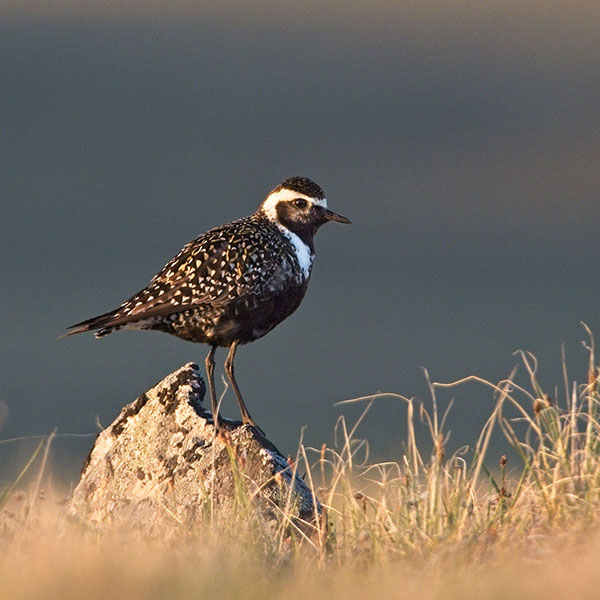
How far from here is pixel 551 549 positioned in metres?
5.58

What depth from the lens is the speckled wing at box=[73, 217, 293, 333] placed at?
27.6 feet

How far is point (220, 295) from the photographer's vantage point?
8.48 m

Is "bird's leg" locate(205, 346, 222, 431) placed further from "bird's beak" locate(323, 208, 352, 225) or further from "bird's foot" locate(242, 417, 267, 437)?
"bird's beak" locate(323, 208, 352, 225)

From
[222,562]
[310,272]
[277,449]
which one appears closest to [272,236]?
[310,272]

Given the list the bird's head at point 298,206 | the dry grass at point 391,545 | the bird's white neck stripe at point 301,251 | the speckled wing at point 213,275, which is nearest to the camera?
the dry grass at point 391,545

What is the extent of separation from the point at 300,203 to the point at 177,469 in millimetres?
2986

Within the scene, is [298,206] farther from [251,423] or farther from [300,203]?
[251,423]

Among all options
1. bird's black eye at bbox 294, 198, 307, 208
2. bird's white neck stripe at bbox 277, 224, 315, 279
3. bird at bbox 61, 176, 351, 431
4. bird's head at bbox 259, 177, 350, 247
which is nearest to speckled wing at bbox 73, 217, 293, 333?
bird at bbox 61, 176, 351, 431

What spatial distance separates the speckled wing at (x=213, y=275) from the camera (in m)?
8.42

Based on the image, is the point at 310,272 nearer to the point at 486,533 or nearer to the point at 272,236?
the point at 272,236

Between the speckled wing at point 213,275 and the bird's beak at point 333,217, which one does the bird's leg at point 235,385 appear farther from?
the bird's beak at point 333,217

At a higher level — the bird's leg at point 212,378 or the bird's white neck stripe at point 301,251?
the bird's white neck stripe at point 301,251

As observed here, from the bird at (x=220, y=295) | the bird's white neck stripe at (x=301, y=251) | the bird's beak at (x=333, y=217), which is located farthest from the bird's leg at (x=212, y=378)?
the bird's beak at (x=333, y=217)

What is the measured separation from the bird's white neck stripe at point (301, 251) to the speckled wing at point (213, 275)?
0.25 meters
